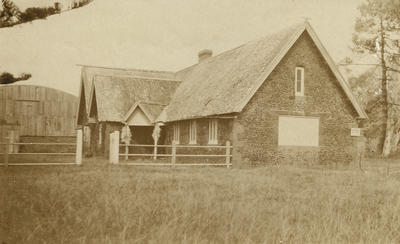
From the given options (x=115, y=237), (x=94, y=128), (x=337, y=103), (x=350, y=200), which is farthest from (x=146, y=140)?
(x=115, y=237)

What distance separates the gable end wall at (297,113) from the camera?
22.1 metres

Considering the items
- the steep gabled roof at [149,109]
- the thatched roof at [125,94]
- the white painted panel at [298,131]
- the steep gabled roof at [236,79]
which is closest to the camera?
the steep gabled roof at [236,79]

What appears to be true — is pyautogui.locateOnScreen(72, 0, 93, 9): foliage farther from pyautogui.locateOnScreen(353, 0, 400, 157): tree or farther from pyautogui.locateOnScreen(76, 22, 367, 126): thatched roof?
pyautogui.locateOnScreen(76, 22, 367, 126): thatched roof

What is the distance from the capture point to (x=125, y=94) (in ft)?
104

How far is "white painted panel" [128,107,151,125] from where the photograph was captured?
29047mm

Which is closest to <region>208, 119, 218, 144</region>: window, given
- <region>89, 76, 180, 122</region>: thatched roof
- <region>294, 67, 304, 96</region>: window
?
<region>294, 67, 304, 96</region>: window

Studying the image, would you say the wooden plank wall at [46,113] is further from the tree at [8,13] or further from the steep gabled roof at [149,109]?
the tree at [8,13]

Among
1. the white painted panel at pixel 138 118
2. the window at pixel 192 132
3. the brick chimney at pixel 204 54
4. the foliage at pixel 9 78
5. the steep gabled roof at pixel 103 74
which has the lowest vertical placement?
the window at pixel 192 132

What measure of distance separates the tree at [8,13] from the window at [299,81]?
60.0 feet

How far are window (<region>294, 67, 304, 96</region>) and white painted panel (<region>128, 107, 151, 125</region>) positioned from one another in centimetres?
985

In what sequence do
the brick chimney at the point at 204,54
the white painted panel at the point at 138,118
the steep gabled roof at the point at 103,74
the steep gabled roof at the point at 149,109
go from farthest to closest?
the steep gabled roof at the point at 103,74 → the brick chimney at the point at 204,54 → the white painted panel at the point at 138,118 → the steep gabled roof at the point at 149,109

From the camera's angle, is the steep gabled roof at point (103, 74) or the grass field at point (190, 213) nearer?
the grass field at point (190, 213)

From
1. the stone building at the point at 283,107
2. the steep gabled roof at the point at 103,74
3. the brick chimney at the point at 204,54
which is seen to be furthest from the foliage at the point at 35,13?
the brick chimney at the point at 204,54

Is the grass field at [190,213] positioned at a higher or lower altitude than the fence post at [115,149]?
lower
